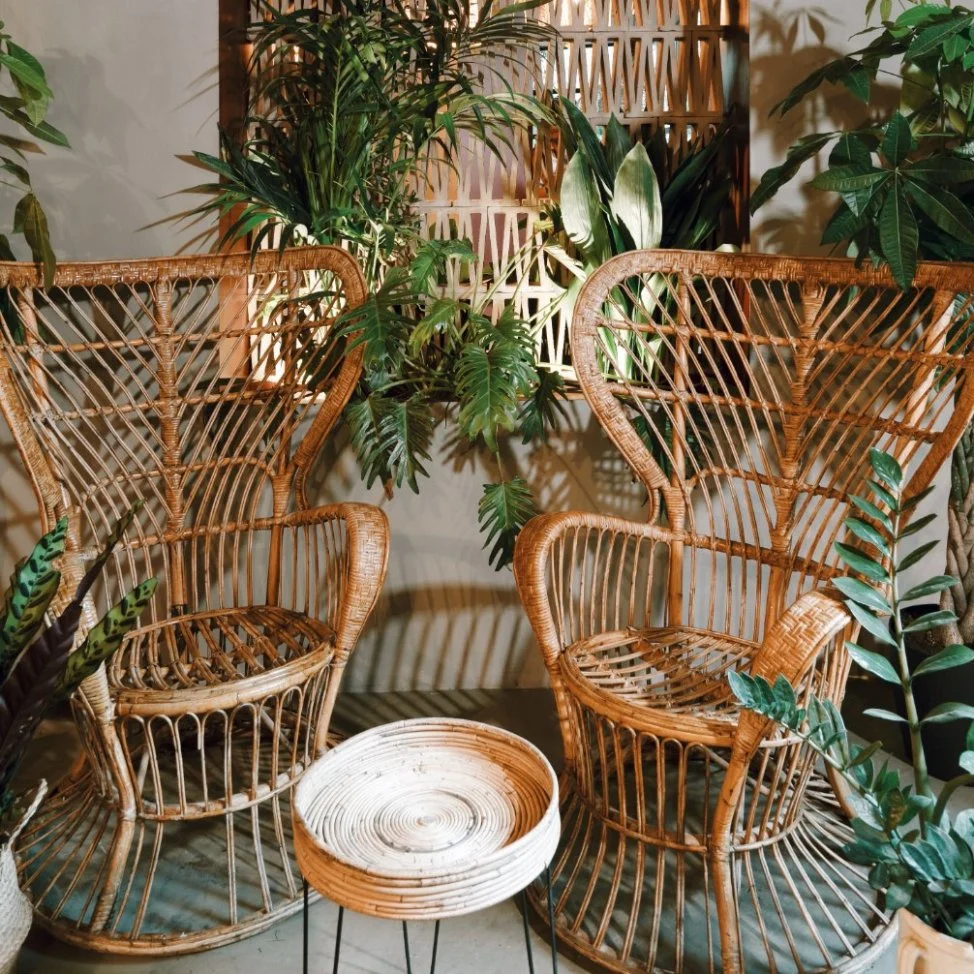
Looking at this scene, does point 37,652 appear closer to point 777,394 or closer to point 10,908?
point 10,908

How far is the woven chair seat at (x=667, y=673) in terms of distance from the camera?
156 cm

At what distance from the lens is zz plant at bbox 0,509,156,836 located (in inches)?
49.5

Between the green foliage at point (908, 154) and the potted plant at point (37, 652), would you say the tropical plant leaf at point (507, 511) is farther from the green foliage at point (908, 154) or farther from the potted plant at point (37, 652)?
the potted plant at point (37, 652)

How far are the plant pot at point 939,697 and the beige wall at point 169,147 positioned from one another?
793mm

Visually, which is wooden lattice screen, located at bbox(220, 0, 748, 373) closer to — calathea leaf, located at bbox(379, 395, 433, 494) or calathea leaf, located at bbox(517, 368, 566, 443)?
calathea leaf, located at bbox(517, 368, 566, 443)

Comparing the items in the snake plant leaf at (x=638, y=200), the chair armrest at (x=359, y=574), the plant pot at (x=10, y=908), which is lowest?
the plant pot at (x=10, y=908)

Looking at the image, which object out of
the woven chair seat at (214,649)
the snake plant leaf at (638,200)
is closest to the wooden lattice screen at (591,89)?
the snake plant leaf at (638,200)

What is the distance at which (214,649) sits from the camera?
189 cm

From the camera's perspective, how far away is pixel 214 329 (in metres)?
2.46

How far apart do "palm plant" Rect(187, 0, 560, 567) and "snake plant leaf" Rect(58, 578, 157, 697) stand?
0.85 metres

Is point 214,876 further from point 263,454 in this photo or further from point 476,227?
point 476,227

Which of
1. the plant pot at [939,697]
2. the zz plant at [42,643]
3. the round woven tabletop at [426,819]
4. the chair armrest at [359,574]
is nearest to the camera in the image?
the round woven tabletop at [426,819]

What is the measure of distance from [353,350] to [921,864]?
1.42 metres

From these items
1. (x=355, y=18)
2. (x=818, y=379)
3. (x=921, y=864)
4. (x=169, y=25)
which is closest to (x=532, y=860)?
(x=921, y=864)
